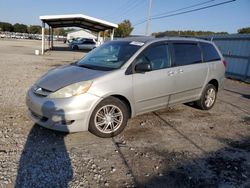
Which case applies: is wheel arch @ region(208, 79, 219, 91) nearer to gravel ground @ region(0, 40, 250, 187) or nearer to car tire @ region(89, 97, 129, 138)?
gravel ground @ region(0, 40, 250, 187)

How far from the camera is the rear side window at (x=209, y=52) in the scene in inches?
245

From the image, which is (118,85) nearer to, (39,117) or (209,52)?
(39,117)

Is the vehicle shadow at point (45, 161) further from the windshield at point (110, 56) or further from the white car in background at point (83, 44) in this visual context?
the white car in background at point (83, 44)

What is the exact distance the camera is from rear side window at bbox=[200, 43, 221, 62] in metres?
6.21

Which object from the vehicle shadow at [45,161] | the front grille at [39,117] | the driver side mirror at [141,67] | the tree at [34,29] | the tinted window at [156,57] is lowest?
the vehicle shadow at [45,161]

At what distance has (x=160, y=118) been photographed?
5.74 meters

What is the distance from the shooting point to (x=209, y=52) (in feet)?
20.9

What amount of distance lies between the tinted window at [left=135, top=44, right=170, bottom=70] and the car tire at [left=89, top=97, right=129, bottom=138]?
2.98ft

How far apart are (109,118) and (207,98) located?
3.08 m

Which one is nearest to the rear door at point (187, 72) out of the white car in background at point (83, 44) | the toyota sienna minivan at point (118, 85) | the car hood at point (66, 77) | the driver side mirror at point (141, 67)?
the toyota sienna minivan at point (118, 85)

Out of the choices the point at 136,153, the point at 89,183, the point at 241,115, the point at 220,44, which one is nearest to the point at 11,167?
the point at 89,183

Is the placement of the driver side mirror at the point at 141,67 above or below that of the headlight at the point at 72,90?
above

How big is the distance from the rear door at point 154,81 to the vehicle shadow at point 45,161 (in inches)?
59.0

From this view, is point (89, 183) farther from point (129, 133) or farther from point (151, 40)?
point (151, 40)
